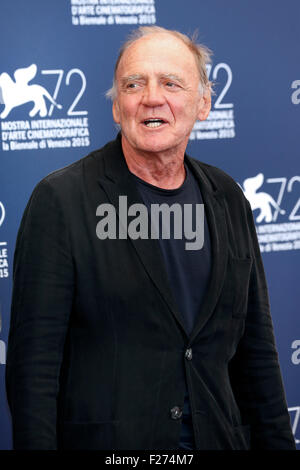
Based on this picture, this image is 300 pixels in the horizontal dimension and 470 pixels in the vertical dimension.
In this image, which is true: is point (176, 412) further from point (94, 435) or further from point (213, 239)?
point (213, 239)

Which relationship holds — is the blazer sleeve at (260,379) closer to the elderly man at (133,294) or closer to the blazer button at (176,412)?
the elderly man at (133,294)

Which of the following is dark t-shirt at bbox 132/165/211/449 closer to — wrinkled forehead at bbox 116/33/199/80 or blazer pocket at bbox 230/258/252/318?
blazer pocket at bbox 230/258/252/318

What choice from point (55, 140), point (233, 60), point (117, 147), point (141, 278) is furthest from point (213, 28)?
point (141, 278)

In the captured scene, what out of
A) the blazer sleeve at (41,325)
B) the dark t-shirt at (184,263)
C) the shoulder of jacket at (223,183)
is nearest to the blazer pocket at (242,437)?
the dark t-shirt at (184,263)

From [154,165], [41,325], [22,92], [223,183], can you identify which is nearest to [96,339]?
[41,325]

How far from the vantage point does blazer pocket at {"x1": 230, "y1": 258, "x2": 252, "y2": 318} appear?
184 centimetres

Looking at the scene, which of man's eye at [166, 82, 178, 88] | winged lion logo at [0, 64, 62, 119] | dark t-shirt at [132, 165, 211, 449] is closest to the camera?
dark t-shirt at [132, 165, 211, 449]

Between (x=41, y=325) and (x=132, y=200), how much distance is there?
15.5 inches

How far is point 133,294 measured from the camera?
167cm

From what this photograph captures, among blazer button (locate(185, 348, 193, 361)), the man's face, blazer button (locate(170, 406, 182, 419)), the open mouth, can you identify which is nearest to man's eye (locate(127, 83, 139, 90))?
the man's face

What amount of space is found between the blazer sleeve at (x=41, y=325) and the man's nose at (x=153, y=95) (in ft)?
1.27

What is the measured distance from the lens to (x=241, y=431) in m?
1.87
